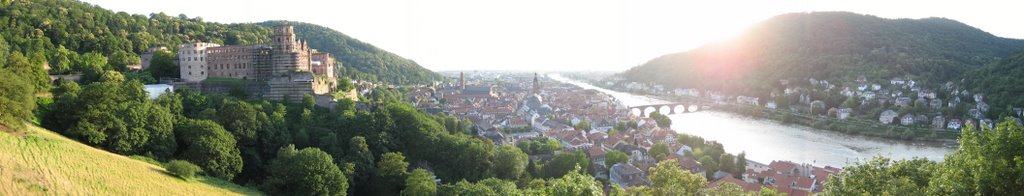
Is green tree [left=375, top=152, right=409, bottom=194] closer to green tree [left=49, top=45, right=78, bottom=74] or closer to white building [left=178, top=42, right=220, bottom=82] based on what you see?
white building [left=178, top=42, right=220, bottom=82]

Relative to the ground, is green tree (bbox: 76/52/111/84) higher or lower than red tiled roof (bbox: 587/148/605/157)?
higher

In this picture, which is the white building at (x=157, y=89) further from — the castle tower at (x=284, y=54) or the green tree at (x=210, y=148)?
the green tree at (x=210, y=148)

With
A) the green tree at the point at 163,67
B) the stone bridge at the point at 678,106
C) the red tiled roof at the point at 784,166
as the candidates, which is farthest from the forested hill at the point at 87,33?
the stone bridge at the point at 678,106

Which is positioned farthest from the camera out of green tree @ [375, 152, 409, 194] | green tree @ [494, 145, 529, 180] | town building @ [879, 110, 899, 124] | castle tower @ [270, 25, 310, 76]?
town building @ [879, 110, 899, 124]

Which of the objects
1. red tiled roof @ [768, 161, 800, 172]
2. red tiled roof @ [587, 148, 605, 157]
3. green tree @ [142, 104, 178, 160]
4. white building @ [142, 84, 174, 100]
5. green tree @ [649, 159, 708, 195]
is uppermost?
white building @ [142, 84, 174, 100]

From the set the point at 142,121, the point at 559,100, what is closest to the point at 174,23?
the point at 142,121

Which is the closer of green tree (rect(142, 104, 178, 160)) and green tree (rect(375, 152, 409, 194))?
green tree (rect(142, 104, 178, 160))

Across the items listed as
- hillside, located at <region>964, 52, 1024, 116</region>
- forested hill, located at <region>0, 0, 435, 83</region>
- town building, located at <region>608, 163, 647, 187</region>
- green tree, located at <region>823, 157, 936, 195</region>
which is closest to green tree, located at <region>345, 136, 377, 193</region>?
town building, located at <region>608, 163, 647, 187</region>

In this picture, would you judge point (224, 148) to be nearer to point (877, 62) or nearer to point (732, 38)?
point (877, 62)
